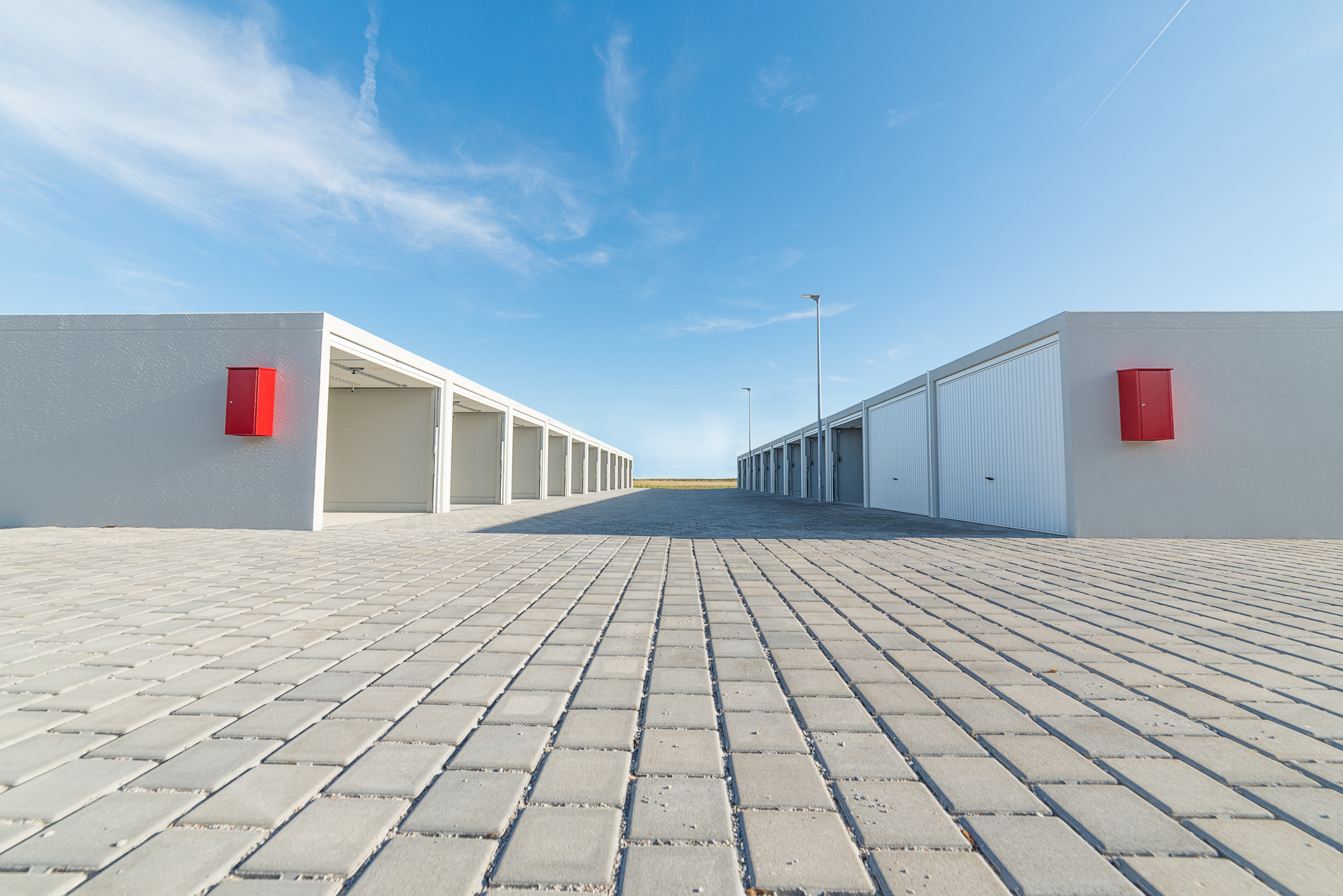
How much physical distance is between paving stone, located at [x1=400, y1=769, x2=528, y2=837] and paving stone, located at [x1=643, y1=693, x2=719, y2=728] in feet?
2.15

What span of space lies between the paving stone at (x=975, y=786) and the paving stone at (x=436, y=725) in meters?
1.76

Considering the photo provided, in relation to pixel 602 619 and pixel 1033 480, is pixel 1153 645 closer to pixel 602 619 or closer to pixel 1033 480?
pixel 602 619

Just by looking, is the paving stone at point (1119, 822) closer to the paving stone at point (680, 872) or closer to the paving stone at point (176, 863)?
the paving stone at point (680, 872)

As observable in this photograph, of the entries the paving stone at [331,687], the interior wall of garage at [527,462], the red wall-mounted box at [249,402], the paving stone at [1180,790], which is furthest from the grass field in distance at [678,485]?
the paving stone at [1180,790]

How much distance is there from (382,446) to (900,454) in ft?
48.4

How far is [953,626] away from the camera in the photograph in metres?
3.95

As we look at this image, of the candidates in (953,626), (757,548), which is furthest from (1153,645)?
(757,548)

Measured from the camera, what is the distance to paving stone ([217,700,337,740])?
2262 mm

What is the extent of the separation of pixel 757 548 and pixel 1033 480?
6352 millimetres

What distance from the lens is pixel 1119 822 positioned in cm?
173

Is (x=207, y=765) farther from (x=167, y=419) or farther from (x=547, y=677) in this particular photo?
(x=167, y=419)

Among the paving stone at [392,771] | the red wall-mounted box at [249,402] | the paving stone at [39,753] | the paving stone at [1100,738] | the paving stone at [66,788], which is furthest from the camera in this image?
the red wall-mounted box at [249,402]

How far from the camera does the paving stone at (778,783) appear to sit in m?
1.81

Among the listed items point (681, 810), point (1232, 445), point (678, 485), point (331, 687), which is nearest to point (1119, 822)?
point (681, 810)
